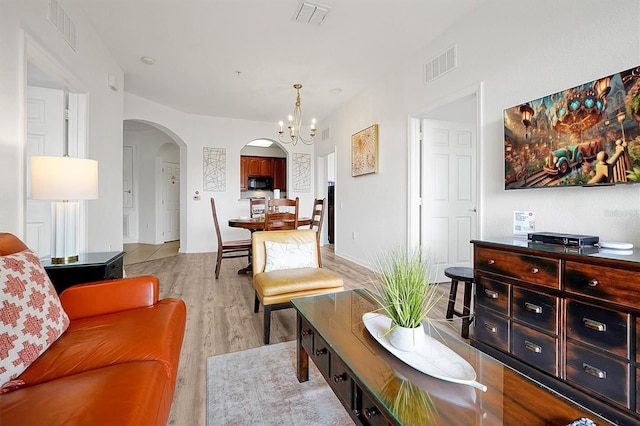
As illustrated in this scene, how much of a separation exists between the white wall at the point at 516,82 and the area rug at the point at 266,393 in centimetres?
193

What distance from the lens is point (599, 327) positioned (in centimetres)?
133

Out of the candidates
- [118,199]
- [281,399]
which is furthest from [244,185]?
[281,399]

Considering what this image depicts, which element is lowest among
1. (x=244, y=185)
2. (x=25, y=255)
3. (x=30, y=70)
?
(x=25, y=255)

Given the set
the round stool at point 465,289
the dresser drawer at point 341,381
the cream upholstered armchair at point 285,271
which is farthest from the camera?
the round stool at point 465,289

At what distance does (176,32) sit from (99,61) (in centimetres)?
96

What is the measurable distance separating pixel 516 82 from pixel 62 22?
12.4ft

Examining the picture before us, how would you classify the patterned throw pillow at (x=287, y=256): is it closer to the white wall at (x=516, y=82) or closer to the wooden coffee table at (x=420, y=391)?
the wooden coffee table at (x=420, y=391)

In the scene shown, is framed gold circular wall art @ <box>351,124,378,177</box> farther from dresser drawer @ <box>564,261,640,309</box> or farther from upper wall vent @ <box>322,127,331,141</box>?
dresser drawer @ <box>564,261,640,309</box>

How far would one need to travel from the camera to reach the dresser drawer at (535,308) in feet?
5.00

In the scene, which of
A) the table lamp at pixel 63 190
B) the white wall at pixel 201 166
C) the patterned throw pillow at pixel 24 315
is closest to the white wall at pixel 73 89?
the table lamp at pixel 63 190

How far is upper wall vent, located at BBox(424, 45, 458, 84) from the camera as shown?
285cm

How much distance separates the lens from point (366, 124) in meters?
4.52

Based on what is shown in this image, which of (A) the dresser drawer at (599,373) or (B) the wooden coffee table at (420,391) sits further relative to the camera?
(A) the dresser drawer at (599,373)

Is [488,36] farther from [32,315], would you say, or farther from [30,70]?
[30,70]
